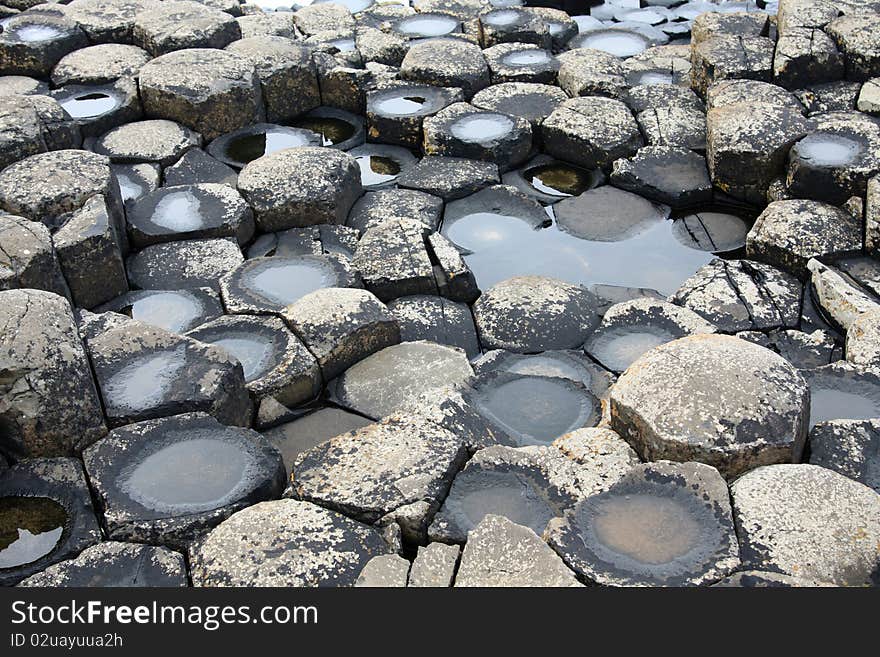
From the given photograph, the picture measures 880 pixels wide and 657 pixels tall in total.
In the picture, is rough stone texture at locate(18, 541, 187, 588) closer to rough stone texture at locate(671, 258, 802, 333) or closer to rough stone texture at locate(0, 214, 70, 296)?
rough stone texture at locate(0, 214, 70, 296)

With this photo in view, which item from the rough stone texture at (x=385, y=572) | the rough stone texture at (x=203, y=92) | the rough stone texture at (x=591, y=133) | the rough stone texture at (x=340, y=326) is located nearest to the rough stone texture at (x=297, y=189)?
the rough stone texture at (x=203, y=92)

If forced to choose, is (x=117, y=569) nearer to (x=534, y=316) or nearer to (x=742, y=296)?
(x=534, y=316)

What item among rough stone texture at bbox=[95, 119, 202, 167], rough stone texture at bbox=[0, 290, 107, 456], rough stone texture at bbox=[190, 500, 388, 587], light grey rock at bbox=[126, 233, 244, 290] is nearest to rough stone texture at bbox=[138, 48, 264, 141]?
rough stone texture at bbox=[95, 119, 202, 167]

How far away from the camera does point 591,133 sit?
6.73 meters

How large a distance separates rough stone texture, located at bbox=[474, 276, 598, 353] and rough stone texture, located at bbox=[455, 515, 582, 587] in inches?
73.8

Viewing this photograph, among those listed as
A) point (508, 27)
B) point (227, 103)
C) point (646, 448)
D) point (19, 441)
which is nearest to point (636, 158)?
point (508, 27)

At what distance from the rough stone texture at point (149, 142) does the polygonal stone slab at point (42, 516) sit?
3180 millimetres

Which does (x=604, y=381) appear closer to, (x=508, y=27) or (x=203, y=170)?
(x=203, y=170)

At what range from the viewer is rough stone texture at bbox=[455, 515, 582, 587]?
303 centimetres

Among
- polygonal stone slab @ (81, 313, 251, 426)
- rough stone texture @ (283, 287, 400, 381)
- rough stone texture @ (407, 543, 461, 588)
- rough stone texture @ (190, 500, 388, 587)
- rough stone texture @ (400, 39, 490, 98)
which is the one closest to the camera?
rough stone texture @ (407, 543, 461, 588)

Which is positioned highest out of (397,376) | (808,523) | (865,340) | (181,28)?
(181,28)

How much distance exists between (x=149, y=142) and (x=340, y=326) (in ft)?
9.20

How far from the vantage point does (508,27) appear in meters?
8.36

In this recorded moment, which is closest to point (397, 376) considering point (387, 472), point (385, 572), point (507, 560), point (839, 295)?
point (387, 472)
